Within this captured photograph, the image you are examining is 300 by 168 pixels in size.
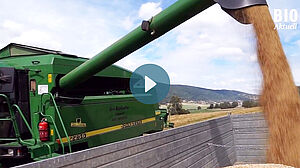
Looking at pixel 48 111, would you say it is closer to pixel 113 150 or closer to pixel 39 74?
pixel 39 74

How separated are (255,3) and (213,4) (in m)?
0.48

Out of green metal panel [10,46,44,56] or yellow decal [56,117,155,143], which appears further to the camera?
green metal panel [10,46,44,56]

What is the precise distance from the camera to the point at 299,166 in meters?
3.72

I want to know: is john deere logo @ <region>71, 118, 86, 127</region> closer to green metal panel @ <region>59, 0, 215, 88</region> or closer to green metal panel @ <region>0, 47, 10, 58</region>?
green metal panel @ <region>59, 0, 215, 88</region>

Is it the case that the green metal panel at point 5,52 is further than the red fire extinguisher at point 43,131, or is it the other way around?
the green metal panel at point 5,52

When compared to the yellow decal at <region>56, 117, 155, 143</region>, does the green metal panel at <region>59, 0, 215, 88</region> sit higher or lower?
higher

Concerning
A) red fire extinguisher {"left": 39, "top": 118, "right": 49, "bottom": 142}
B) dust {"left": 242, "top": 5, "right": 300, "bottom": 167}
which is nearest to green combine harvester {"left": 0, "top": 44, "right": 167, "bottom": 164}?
red fire extinguisher {"left": 39, "top": 118, "right": 49, "bottom": 142}

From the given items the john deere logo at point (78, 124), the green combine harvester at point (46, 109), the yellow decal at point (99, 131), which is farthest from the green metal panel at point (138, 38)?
the yellow decal at point (99, 131)

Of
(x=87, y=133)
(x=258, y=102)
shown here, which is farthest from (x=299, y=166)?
(x=87, y=133)

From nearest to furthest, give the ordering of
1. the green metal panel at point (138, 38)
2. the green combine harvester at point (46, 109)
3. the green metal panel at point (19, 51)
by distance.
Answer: the green metal panel at point (138, 38) < the green combine harvester at point (46, 109) < the green metal panel at point (19, 51)

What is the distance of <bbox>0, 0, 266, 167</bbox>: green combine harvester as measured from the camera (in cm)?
420

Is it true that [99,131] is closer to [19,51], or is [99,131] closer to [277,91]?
[19,51]

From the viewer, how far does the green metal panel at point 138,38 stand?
3820mm

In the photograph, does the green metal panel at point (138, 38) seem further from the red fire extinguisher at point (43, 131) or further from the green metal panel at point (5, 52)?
the green metal panel at point (5, 52)
